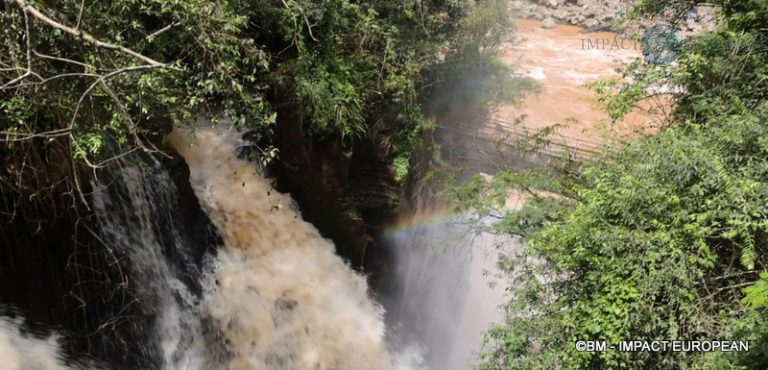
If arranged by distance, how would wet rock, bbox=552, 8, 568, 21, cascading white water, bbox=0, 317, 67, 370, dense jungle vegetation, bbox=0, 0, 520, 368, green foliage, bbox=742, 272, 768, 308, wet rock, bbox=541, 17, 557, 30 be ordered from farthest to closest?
wet rock, bbox=552, 8, 568, 21 < wet rock, bbox=541, 17, 557, 30 < cascading white water, bbox=0, 317, 67, 370 < dense jungle vegetation, bbox=0, 0, 520, 368 < green foliage, bbox=742, 272, 768, 308

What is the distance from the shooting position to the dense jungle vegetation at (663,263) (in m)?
3.97

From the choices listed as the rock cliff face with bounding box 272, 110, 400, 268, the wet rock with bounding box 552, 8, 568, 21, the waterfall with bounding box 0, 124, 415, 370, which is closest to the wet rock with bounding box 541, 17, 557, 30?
the wet rock with bounding box 552, 8, 568, 21

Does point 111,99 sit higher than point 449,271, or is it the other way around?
point 111,99

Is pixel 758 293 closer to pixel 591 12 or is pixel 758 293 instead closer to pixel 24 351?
pixel 24 351

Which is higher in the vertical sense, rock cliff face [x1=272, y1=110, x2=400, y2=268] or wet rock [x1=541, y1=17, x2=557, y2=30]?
wet rock [x1=541, y1=17, x2=557, y2=30]

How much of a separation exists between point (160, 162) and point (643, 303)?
5863mm

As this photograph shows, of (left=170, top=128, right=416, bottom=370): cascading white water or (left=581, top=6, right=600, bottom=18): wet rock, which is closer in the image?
(left=170, top=128, right=416, bottom=370): cascading white water

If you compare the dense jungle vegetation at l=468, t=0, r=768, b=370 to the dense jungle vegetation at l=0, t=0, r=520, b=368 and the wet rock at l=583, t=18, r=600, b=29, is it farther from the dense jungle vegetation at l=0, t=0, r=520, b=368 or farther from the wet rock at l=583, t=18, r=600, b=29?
the wet rock at l=583, t=18, r=600, b=29

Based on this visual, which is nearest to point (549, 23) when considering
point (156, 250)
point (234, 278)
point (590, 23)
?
point (590, 23)

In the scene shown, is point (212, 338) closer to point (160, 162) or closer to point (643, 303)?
point (160, 162)

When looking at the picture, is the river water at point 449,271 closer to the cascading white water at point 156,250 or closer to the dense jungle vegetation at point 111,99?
the dense jungle vegetation at point 111,99

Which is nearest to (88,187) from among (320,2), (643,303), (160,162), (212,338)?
(160,162)

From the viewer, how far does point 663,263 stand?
4133 mm

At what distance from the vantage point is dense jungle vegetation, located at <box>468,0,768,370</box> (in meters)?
3.97
